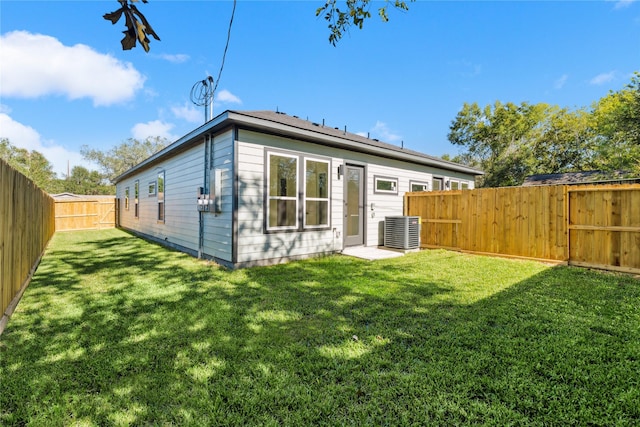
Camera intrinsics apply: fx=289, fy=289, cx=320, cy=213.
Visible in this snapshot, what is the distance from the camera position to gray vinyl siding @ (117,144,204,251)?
6.98 meters

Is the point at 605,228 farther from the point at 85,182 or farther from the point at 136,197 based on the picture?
the point at 85,182

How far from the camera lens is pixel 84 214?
1501 cm

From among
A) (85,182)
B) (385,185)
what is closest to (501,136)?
(385,185)

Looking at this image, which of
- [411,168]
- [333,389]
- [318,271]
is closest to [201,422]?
[333,389]

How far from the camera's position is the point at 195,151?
6.96 m

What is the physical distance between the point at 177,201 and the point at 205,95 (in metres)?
2.95

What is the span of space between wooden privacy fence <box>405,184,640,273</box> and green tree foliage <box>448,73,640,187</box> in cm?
2018

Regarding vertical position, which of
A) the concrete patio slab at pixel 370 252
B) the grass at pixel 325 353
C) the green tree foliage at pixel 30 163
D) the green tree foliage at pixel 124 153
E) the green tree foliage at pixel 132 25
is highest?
the green tree foliage at pixel 124 153

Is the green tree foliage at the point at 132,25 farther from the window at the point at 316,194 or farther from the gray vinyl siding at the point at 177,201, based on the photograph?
the gray vinyl siding at the point at 177,201

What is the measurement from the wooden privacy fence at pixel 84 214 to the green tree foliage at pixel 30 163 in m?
18.5

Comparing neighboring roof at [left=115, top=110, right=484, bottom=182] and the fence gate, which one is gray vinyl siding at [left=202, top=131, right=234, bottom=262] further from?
the fence gate

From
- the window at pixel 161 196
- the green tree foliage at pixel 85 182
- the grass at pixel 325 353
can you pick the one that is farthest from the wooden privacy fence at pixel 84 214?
the green tree foliage at pixel 85 182

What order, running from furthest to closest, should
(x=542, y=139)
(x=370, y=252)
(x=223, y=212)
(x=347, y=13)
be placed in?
(x=542, y=139), (x=370, y=252), (x=223, y=212), (x=347, y=13)

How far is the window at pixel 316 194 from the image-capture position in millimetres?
6508
